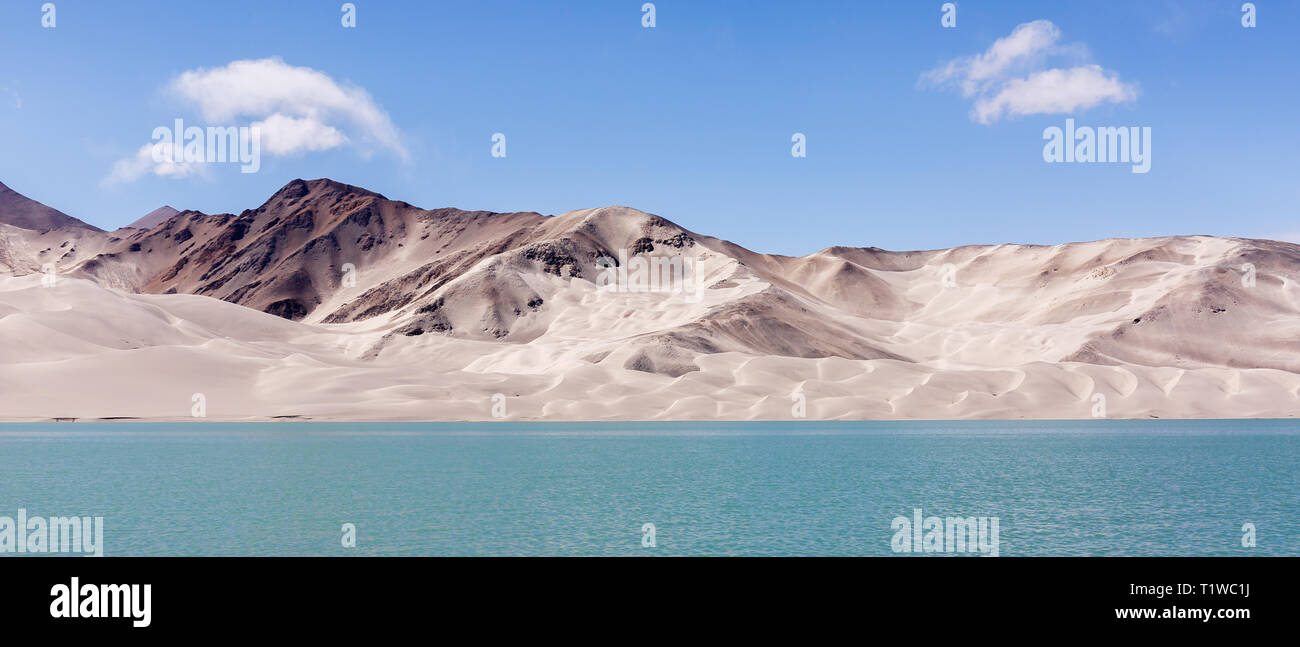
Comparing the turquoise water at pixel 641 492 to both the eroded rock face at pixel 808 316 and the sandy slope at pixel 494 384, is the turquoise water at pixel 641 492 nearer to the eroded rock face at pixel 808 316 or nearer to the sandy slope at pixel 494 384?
Answer: the sandy slope at pixel 494 384

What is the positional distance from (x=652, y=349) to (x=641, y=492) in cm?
9129

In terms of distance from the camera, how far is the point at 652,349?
417 ft

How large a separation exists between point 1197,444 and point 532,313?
386ft

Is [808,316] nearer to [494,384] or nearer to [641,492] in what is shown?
[494,384]

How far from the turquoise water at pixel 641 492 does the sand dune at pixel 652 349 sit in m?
33.2

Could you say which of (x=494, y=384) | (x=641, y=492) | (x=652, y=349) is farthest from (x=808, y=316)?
(x=641, y=492)

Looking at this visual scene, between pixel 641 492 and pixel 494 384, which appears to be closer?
pixel 641 492

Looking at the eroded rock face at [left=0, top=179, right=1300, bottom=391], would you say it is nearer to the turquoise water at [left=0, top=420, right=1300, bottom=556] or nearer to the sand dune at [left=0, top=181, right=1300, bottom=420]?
the sand dune at [left=0, top=181, right=1300, bottom=420]

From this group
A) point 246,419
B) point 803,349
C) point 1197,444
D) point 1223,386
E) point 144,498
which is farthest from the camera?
point 803,349

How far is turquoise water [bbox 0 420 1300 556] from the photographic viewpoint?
84.0 ft
